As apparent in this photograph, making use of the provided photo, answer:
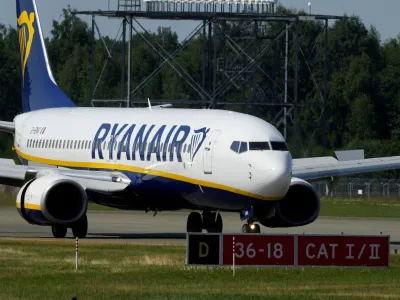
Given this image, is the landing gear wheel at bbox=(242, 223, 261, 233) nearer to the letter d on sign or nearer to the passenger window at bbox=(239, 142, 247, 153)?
the passenger window at bbox=(239, 142, 247, 153)

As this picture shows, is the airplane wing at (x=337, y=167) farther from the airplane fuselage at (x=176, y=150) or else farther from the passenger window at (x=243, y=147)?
the passenger window at (x=243, y=147)

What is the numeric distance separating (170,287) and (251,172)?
10952 mm

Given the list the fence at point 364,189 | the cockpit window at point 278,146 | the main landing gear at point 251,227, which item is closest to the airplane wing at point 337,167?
the main landing gear at point 251,227

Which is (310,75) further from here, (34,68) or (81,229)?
(81,229)

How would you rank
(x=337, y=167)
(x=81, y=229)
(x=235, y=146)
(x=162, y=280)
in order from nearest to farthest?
(x=162, y=280) → (x=235, y=146) → (x=81, y=229) → (x=337, y=167)

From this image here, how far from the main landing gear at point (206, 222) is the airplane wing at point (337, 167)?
12.2 feet

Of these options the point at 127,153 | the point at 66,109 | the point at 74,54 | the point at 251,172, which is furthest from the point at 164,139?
the point at 74,54

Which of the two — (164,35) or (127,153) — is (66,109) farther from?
(164,35)

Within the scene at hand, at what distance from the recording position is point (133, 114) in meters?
47.9

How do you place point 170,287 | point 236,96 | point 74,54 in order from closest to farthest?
point 170,287 < point 236,96 < point 74,54

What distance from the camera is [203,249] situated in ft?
104

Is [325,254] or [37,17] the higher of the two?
[37,17]

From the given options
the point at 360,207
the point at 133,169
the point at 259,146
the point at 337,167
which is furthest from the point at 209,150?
the point at 360,207

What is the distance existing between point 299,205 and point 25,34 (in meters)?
17.2
